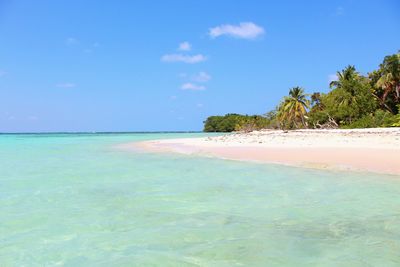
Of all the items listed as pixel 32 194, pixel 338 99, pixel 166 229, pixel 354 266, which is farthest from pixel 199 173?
pixel 338 99

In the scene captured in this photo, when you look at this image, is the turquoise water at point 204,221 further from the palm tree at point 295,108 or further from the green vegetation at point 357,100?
the palm tree at point 295,108

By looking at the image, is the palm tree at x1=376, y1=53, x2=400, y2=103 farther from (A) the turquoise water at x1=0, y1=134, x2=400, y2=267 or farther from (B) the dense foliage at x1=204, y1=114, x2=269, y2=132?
(B) the dense foliage at x1=204, y1=114, x2=269, y2=132

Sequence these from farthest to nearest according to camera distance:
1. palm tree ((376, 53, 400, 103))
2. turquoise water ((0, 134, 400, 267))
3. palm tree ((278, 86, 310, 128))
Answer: palm tree ((278, 86, 310, 128)), palm tree ((376, 53, 400, 103)), turquoise water ((0, 134, 400, 267))

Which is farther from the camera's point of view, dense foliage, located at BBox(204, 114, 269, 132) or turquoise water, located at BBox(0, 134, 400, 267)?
dense foliage, located at BBox(204, 114, 269, 132)

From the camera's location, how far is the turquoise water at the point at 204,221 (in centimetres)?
338

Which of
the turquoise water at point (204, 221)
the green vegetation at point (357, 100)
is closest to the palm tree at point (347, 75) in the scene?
the green vegetation at point (357, 100)

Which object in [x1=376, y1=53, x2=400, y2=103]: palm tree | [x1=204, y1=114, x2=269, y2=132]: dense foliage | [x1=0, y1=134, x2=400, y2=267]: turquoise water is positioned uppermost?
[x1=376, y1=53, x2=400, y2=103]: palm tree

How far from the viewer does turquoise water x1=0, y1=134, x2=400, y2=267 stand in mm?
3385

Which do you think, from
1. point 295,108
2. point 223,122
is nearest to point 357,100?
point 295,108

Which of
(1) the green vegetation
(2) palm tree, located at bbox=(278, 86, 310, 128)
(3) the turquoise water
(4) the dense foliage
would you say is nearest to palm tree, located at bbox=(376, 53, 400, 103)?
(1) the green vegetation

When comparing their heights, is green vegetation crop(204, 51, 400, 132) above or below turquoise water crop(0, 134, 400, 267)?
above

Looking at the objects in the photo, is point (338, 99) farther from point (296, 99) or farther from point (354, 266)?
point (354, 266)

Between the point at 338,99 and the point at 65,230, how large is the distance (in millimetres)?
36733

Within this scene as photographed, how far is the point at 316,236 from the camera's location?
3.92 meters
